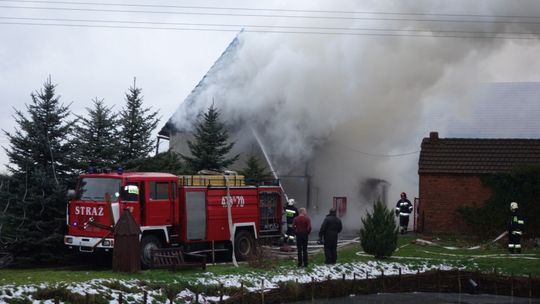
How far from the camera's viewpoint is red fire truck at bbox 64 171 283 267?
18906 millimetres

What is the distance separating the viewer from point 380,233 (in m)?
21.1

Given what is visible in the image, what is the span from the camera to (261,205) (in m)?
22.9

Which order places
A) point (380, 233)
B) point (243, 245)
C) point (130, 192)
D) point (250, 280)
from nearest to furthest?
point (250, 280), point (130, 192), point (380, 233), point (243, 245)

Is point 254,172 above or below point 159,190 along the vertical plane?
above

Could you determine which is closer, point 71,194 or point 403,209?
point 71,194

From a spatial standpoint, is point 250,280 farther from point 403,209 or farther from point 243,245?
point 403,209

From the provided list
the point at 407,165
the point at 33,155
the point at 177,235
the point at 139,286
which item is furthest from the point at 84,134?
the point at 407,165

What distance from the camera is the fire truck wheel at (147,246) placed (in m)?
18.9

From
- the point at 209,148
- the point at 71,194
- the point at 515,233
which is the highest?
the point at 209,148

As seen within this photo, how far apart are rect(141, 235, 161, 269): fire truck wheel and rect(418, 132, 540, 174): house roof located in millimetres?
13386

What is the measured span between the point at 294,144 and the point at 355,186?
496 cm

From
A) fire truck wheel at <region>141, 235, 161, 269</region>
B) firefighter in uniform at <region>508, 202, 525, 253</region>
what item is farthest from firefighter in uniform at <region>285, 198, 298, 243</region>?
firefighter in uniform at <region>508, 202, 525, 253</region>

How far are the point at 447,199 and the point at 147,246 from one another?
46.4ft

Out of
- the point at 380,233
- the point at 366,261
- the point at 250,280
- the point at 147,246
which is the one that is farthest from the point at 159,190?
the point at 380,233
